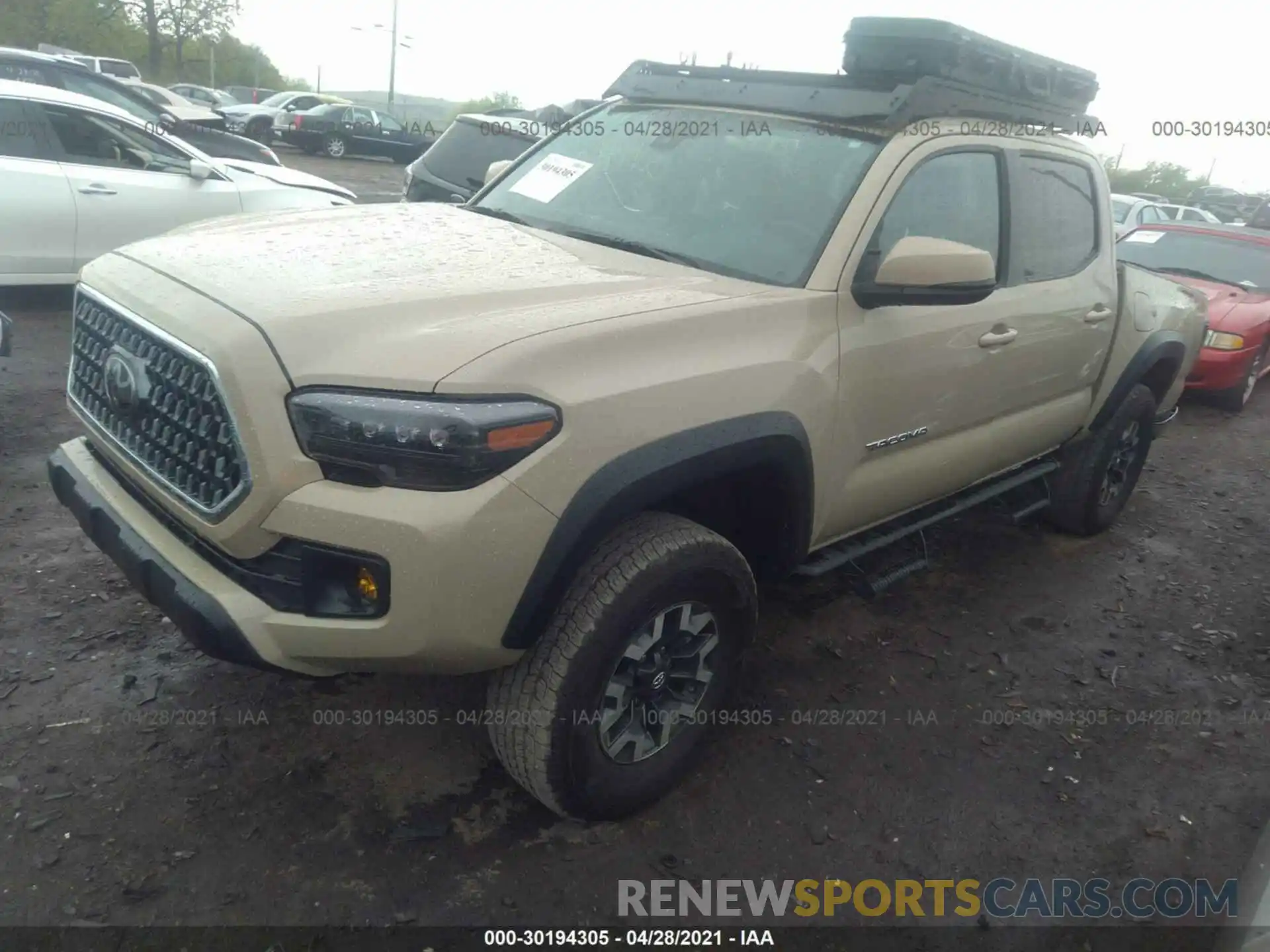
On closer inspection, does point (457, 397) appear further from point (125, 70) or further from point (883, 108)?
point (125, 70)

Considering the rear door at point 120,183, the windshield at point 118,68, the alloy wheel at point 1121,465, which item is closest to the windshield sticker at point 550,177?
the alloy wheel at point 1121,465

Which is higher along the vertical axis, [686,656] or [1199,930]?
[686,656]

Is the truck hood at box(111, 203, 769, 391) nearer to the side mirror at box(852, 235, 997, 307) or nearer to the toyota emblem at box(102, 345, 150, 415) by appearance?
the toyota emblem at box(102, 345, 150, 415)

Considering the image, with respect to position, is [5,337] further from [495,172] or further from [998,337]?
[998,337]

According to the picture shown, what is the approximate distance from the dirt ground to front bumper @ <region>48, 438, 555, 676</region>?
62cm

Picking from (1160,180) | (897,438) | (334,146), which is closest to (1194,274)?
(897,438)

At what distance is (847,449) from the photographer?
2854 millimetres

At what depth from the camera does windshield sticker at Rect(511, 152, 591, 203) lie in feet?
11.2

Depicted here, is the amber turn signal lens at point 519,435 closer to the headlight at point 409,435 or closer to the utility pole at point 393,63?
the headlight at point 409,435

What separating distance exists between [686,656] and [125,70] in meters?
30.5

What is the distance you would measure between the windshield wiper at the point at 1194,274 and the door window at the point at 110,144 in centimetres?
819

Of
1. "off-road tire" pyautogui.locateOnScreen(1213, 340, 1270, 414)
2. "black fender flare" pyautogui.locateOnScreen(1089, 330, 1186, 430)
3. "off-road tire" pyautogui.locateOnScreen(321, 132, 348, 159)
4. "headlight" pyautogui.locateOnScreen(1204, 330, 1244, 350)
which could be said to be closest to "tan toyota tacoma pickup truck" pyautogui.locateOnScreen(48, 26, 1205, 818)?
"black fender flare" pyautogui.locateOnScreen(1089, 330, 1186, 430)

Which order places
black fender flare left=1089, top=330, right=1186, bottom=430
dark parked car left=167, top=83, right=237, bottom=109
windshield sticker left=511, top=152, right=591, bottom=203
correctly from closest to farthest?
windshield sticker left=511, top=152, right=591, bottom=203 → black fender flare left=1089, top=330, right=1186, bottom=430 → dark parked car left=167, top=83, right=237, bottom=109

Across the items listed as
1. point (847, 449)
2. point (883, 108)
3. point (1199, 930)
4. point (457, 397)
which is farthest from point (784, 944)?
point (883, 108)
